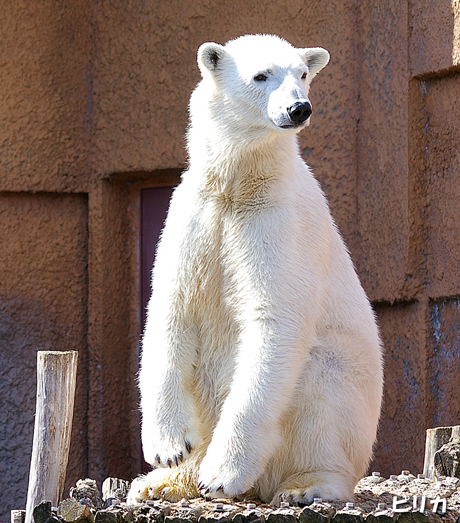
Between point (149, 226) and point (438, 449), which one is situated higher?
point (149, 226)

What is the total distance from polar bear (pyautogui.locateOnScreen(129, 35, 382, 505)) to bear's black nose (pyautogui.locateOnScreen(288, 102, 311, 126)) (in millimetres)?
11

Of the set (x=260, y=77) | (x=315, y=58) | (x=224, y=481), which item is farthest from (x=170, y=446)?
(x=315, y=58)

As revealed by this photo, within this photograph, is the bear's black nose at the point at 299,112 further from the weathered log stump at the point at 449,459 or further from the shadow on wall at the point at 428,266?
the shadow on wall at the point at 428,266

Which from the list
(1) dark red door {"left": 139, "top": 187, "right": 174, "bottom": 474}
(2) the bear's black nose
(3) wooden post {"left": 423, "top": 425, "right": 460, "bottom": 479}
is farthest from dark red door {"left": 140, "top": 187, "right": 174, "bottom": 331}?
(2) the bear's black nose

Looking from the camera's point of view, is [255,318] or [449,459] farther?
[449,459]

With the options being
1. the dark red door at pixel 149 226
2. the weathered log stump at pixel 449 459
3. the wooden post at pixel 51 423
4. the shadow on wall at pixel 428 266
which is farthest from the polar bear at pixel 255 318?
the dark red door at pixel 149 226

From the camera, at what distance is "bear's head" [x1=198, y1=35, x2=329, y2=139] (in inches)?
135

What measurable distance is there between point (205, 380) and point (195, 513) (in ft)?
2.16

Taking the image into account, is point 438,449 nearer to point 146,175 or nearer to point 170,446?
point 170,446

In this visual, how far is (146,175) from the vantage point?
6.75m

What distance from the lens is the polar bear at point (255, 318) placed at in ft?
11.4

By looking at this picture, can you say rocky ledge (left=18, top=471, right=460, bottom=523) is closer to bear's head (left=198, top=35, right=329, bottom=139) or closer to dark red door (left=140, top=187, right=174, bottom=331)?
bear's head (left=198, top=35, right=329, bottom=139)

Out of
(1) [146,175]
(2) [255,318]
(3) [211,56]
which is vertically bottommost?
(2) [255,318]

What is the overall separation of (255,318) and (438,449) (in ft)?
5.14
